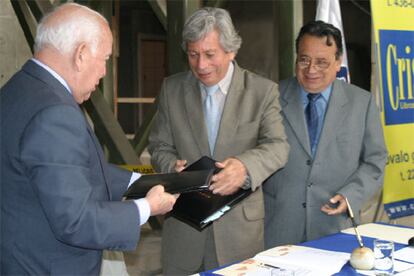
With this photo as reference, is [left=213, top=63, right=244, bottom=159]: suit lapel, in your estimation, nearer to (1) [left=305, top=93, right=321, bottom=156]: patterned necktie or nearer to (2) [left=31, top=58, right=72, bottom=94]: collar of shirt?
(1) [left=305, top=93, right=321, bottom=156]: patterned necktie

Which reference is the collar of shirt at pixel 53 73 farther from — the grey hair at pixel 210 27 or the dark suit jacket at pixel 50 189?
the grey hair at pixel 210 27

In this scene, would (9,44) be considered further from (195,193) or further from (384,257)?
(384,257)

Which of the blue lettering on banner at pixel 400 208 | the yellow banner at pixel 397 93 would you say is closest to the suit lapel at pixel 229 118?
the yellow banner at pixel 397 93

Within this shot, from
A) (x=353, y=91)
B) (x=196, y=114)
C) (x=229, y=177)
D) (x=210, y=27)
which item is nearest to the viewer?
(x=229, y=177)

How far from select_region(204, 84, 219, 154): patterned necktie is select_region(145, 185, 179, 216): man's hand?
69 centimetres

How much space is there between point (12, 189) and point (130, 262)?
3664mm

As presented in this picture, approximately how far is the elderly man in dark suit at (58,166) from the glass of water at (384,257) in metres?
0.79

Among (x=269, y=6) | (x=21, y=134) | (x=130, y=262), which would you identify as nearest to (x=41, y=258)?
(x=21, y=134)

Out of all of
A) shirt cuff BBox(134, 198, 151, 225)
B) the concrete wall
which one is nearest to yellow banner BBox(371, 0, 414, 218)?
shirt cuff BBox(134, 198, 151, 225)

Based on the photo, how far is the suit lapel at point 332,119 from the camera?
2.79m

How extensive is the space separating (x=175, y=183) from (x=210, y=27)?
0.78 metres

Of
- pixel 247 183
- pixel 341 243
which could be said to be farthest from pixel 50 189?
pixel 341 243

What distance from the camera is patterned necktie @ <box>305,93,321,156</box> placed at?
2842 millimetres

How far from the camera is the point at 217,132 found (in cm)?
257
